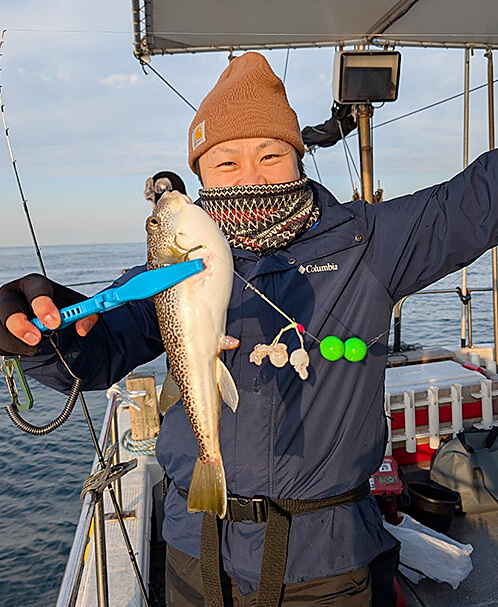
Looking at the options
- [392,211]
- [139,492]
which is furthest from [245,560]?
[139,492]

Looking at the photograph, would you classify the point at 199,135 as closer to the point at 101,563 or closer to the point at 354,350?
the point at 354,350

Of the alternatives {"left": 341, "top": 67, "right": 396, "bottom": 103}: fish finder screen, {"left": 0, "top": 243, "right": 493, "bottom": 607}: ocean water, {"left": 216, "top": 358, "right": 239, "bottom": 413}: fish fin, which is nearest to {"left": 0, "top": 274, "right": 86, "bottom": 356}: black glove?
{"left": 216, "top": 358, "right": 239, "bottom": 413}: fish fin

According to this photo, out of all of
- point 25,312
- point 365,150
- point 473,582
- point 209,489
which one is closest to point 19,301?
point 25,312

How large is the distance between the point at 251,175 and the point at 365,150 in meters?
4.02

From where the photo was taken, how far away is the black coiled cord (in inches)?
62.8

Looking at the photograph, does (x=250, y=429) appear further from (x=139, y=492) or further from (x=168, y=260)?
(x=139, y=492)

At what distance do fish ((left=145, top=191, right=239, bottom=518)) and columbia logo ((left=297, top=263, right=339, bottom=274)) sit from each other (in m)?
0.53

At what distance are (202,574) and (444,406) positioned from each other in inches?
144

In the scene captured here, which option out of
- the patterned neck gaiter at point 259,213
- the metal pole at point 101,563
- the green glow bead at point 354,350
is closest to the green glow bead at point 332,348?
the green glow bead at point 354,350

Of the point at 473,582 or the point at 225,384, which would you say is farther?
the point at 473,582

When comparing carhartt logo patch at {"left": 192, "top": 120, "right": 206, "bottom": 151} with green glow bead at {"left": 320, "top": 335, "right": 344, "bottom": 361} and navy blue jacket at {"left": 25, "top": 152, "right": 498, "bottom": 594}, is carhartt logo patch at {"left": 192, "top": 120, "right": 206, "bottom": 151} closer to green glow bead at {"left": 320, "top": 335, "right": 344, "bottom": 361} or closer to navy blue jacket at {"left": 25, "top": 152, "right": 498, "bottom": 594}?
navy blue jacket at {"left": 25, "top": 152, "right": 498, "bottom": 594}

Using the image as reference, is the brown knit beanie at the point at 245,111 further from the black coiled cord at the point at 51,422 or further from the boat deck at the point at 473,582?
the boat deck at the point at 473,582

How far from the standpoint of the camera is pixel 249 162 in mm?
2127

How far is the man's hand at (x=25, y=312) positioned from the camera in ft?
4.87
